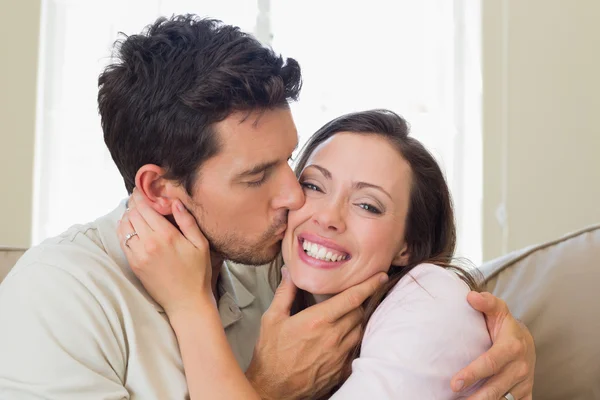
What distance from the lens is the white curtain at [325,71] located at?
4055 millimetres

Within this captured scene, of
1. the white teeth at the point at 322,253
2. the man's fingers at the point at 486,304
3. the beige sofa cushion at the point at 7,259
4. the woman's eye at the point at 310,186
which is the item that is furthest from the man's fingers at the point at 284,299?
the beige sofa cushion at the point at 7,259

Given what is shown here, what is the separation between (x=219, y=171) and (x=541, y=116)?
2780 millimetres

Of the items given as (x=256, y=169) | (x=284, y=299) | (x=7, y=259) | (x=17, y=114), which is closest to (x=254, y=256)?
(x=284, y=299)

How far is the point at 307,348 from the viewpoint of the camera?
1.72 metres

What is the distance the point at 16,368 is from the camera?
4.67ft

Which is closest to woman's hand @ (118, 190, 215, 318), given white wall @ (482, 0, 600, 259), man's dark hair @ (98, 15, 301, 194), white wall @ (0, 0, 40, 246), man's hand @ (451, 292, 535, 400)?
man's dark hair @ (98, 15, 301, 194)

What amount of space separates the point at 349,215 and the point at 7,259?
0.89 m

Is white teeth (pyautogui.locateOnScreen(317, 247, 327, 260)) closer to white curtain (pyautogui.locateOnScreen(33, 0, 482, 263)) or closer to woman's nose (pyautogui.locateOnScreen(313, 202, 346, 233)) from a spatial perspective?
woman's nose (pyautogui.locateOnScreen(313, 202, 346, 233))

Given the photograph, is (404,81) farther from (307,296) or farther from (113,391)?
(113,391)

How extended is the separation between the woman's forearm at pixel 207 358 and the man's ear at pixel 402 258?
0.48 meters

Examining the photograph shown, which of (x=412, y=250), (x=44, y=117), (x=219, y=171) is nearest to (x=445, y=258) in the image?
(x=412, y=250)

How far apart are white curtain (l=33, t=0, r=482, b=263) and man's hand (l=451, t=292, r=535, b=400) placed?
2674mm

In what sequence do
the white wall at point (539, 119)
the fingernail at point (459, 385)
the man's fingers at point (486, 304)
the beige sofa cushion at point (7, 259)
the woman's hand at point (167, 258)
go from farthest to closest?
1. the white wall at point (539, 119)
2. the beige sofa cushion at point (7, 259)
3. the woman's hand at point (167, 258)
4. the man's fingers at point (486, 304)
5. the fingernail at point (459, 385)

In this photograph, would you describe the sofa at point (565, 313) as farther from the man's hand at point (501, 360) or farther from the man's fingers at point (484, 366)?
the man's fingers at point (484, 366)
